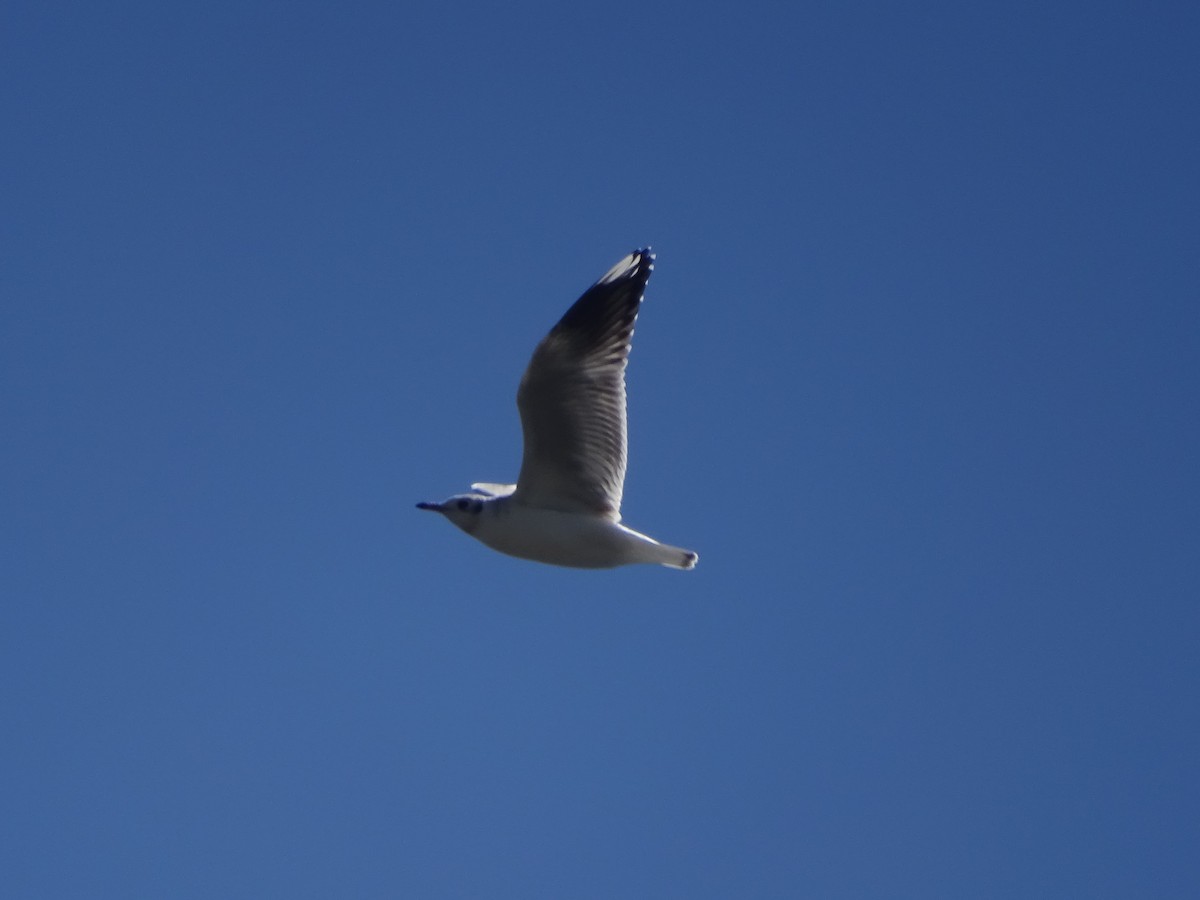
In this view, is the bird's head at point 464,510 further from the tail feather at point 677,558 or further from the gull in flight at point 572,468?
the tail feather at point 677,558

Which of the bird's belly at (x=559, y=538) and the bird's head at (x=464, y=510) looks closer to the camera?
the bird's belly at (x=559, y=538)

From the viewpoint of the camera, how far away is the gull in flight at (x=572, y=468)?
825cm

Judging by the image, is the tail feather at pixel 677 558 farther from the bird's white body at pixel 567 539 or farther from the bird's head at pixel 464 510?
the bird's head at pixel 464 510

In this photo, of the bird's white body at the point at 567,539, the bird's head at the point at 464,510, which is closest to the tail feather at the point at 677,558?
the bird's white body at the point at 567,539

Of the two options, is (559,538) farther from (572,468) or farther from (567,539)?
(572,468)

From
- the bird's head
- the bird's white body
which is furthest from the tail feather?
the bird's head

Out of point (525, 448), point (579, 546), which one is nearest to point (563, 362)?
point (525, 448)

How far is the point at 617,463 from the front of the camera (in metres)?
8.49

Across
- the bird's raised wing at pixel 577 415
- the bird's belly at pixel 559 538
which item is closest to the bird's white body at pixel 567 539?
the bird's belly at pixel 559 538

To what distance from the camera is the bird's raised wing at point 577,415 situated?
829cm

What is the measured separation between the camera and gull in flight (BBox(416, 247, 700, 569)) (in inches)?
325

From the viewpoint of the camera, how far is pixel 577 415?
27.4 ft

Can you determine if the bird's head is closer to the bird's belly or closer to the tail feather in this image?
the bird's belly

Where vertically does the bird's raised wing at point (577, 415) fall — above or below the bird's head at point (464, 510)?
above
